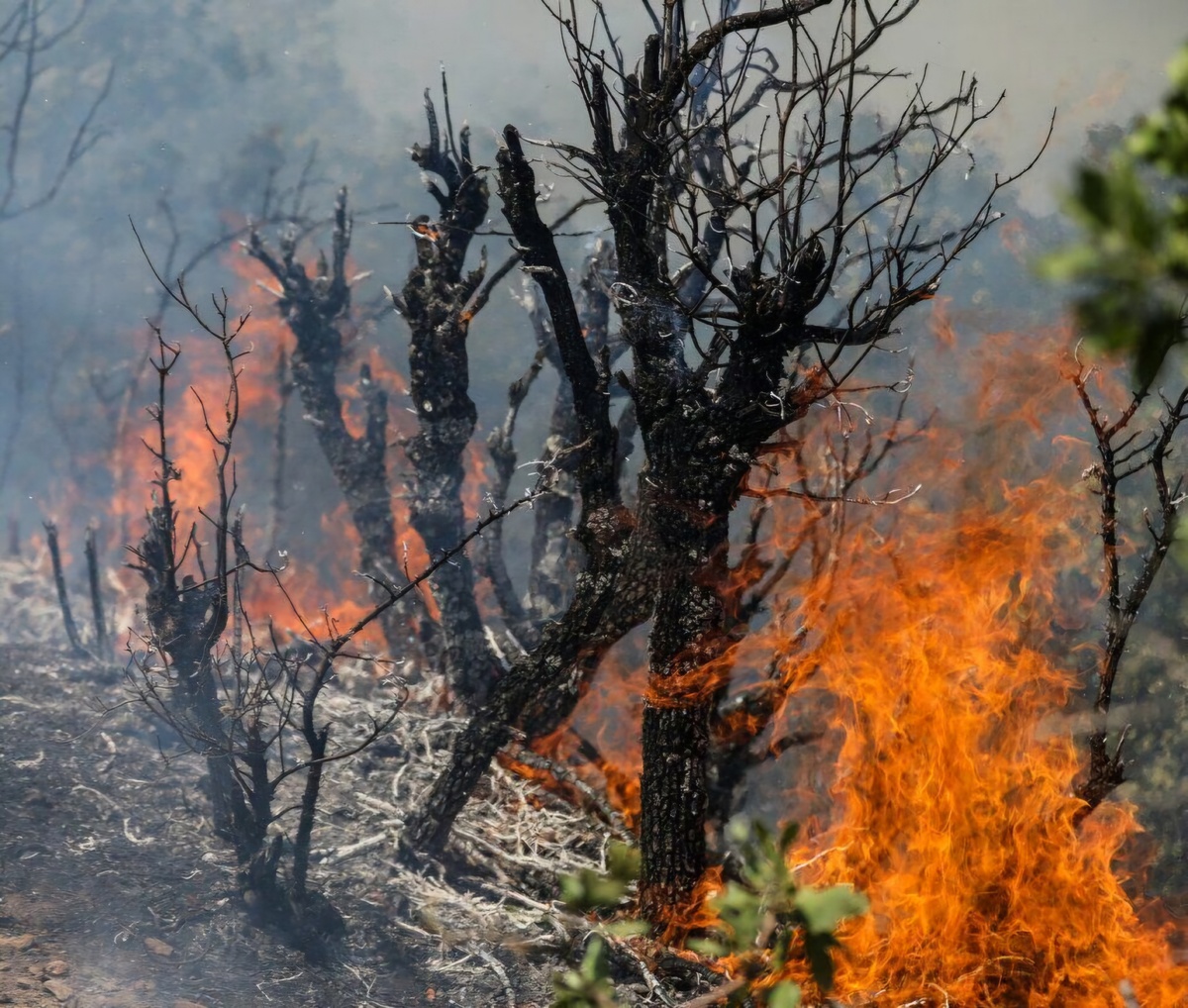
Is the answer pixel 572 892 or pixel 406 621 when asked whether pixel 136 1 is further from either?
pixel 572 892

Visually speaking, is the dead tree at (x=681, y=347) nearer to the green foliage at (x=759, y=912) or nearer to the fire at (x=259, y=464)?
the green foliage at (x=759, y=912)

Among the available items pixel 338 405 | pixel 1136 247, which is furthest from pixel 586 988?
pixel 338 405

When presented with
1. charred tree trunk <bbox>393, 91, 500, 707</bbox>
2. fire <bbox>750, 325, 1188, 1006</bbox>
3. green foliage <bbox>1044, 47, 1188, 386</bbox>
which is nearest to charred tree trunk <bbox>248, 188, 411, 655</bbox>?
charred tree trunk <bbox>393, 91, 500, 707</bbox>

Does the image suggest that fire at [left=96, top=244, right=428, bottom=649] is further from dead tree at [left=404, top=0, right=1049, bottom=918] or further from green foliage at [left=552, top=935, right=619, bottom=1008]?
green foliage at [left=552, top=935, right=619, bottom=1008]

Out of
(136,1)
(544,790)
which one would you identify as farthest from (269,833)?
(136,1)

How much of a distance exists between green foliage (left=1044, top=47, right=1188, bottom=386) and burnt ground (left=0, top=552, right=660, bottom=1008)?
4211 mm

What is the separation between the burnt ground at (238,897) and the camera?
5.40m

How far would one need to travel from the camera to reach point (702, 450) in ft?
16.1

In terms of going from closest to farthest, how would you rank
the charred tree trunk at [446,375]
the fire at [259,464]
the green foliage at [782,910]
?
the green foliage at [782,910] → the charred tree trunk at [446,375] → the fire at [259,464]

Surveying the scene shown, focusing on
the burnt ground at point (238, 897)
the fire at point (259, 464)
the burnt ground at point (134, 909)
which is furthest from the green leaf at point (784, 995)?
the fire at point (259, 464)

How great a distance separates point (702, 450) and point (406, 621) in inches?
231

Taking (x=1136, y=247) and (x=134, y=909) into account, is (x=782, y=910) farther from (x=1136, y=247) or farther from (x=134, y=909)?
(x=134, y=909)

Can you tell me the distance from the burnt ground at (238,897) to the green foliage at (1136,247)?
13.8ft

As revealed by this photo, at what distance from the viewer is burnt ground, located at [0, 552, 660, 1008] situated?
17.7 ft
